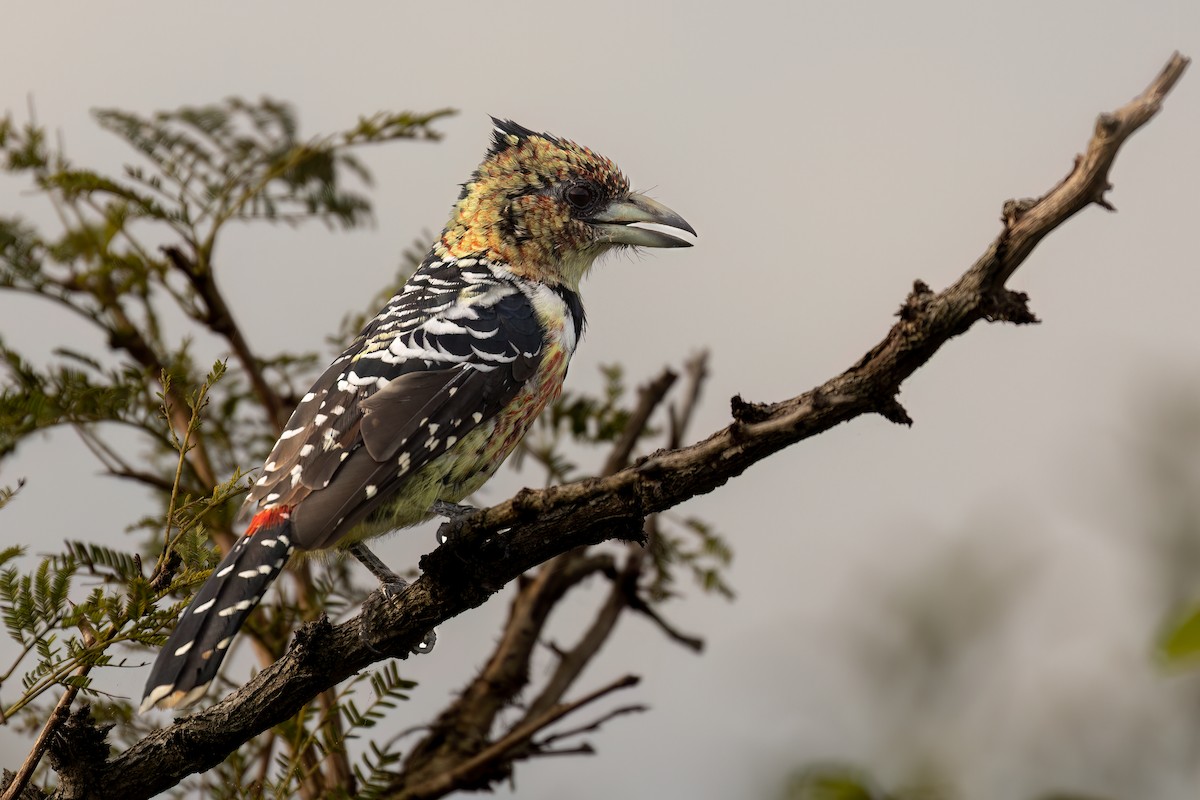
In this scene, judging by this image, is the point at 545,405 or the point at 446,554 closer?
the point at 446,554

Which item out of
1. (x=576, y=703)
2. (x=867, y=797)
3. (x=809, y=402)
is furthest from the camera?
(x=576, y=703)

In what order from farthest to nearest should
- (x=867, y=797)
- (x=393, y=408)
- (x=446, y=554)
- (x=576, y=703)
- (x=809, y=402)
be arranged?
(x=576, y=703), (x=393, y=408), (x=446, y=554), (x=809, y=402), (x=867, y=797)

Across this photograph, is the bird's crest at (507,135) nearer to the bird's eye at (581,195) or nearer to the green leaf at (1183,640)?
the bird's eye at (581,195)

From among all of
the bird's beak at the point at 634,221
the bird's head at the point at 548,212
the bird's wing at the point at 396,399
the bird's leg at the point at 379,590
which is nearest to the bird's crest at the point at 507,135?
the bird's head at the point at 548,212

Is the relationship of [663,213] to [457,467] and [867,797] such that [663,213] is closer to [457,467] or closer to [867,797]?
[457,467]

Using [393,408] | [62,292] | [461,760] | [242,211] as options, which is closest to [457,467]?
[393,408]

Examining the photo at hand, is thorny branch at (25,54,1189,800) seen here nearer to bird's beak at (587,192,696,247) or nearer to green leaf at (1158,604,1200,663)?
green leaf at (1158,604,1200,663)

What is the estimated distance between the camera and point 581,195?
4527 mm

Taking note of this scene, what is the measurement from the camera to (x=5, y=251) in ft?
13.6

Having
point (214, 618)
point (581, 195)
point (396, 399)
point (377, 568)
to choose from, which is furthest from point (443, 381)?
point (581, 195)

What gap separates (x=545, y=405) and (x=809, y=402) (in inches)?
63.7

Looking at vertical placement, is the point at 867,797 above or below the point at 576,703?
below

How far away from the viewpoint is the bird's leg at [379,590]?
3014 mm

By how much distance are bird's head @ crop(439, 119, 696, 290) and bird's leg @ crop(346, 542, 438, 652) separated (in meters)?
1.20
